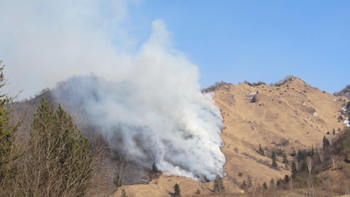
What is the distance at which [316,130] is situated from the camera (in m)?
148

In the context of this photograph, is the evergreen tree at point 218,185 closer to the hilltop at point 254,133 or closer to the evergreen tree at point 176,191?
the hilltop at point 254,133

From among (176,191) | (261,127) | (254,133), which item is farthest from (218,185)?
(261,127)

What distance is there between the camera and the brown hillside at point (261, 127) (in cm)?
7851

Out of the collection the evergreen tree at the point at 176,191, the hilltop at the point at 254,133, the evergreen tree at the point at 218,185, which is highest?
the hilltop at the point at 254,133

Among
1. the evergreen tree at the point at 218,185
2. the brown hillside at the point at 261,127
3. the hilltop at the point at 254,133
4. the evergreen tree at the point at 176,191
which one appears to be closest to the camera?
the evergreen tree at the point at 176,191

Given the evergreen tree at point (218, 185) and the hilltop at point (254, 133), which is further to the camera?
the hilltop at point (254, 133)

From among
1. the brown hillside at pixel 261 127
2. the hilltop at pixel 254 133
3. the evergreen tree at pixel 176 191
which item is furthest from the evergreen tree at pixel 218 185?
the evergreen tree at pixel 176 191

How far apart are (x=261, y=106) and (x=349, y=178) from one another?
10604 centimetres

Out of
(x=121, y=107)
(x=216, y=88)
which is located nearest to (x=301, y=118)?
(x=216, y=88)

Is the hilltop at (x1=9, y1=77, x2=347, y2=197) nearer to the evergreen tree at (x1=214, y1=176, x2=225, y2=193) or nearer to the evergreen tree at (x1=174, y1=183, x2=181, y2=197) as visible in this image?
the evergreen tree at (x1=214, y1=176, x2=225, y2=193)

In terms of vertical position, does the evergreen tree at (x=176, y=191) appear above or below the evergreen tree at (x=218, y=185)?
below

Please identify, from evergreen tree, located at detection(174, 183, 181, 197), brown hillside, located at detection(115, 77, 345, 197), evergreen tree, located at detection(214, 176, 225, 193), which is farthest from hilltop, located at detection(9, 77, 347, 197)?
evergreen tree, located at detection(174, 183, 181, 197)

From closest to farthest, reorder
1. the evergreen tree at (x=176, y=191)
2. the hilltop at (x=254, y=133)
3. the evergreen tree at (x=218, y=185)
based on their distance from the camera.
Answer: the evergreen tree at (x=176, y=191), the evergreen tree at (x=218, y=185), the hilltop at (x=254, y=133)

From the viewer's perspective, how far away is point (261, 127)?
144 m
